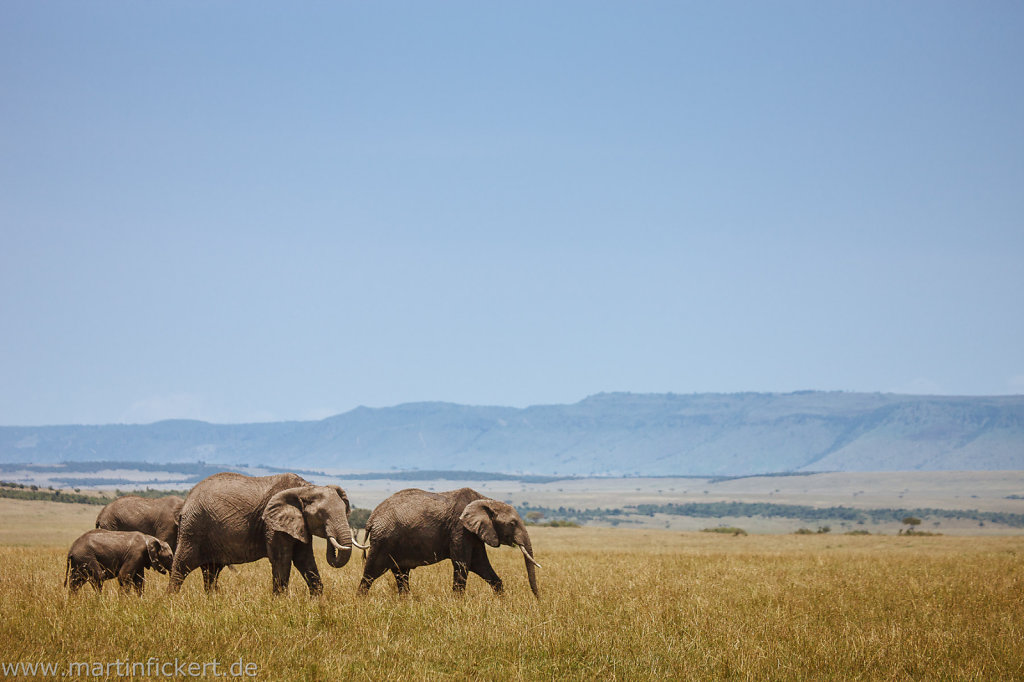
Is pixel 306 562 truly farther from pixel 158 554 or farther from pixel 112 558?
pixel 112 558

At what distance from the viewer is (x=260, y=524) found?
49.7 feet

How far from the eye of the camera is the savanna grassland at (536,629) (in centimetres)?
1077

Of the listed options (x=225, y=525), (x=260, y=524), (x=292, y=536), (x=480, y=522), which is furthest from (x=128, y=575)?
(x=480, y=522)

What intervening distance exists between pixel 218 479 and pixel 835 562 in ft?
57.7

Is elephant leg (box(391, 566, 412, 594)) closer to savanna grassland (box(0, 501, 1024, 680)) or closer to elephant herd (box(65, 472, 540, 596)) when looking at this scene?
elephant herd (box(65, 472, 540, 596))

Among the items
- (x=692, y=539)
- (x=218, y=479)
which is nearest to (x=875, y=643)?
(x=218, y=479)

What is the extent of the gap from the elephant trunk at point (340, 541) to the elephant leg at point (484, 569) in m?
2.69

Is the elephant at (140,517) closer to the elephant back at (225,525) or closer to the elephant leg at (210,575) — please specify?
the elephant leg at (210,575)

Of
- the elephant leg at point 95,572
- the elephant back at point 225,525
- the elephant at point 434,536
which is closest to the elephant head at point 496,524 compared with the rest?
the elephant at point 434,536

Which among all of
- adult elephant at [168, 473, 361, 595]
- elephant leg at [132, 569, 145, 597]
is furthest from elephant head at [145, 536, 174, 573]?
adult elephant at [168, 473, 361, 595]

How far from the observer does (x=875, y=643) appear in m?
12.1

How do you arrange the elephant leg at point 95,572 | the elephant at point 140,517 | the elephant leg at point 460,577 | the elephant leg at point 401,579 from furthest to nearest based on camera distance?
the elephant at point 140,517, the elephant leg at point 401,579, the elephant leg at point 460,577, the elephant leg at point 95,572

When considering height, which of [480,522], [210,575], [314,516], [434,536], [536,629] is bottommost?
[536,629]

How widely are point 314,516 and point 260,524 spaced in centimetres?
118
